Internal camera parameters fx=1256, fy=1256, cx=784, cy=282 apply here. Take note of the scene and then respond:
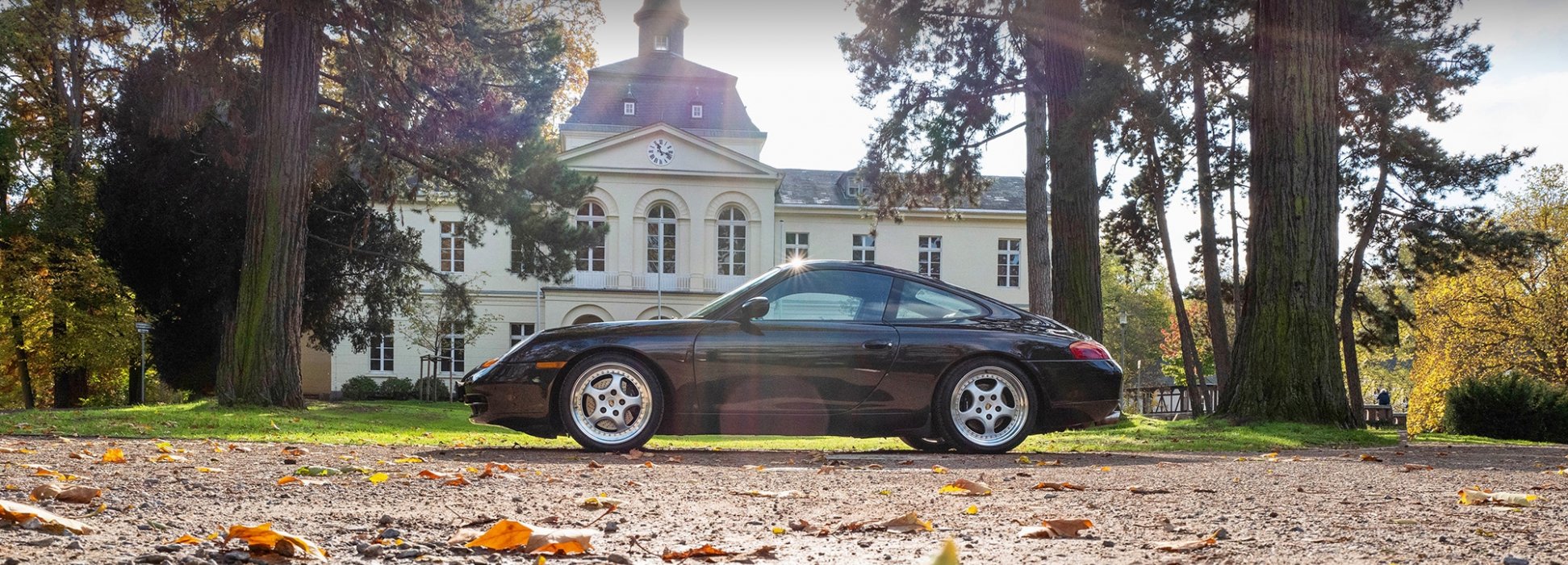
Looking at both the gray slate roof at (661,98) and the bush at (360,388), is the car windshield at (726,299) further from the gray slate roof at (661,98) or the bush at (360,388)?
the gray slate roof at (661,98)

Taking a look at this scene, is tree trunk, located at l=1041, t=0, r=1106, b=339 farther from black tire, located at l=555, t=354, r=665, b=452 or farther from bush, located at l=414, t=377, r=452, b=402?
bush, located at l=414, t=377, r=452, b=402

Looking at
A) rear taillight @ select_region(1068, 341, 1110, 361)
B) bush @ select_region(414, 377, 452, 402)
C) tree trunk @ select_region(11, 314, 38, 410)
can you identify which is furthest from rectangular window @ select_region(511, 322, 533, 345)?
rear taillight @ select_region(1068, 341, 1110, 361)

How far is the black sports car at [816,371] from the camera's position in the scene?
7.42 meters

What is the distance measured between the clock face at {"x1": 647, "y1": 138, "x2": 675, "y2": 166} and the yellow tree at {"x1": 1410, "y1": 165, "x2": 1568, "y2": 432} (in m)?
24.1

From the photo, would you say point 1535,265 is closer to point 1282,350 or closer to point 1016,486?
point 1282,350

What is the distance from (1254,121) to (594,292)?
1380 inches

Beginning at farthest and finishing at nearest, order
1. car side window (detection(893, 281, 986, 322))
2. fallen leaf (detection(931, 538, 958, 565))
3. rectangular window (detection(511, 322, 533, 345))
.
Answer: rectangular window (detection(511, 322, 533, 345))
car side window (detection(893, 281, 986, 322))
fallen leaf (detection(931, 538, 958, 565))

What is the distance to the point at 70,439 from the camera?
8.11 meters

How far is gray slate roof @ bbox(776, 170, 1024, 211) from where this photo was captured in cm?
4756

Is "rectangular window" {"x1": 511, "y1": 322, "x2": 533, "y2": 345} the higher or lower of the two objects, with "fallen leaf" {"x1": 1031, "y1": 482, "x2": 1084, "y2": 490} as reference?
higher

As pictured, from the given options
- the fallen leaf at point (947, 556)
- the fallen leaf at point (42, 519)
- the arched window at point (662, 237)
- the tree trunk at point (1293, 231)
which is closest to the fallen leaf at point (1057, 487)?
the fallen leaf at point (42, 519)

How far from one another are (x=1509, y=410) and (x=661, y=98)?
116 ft

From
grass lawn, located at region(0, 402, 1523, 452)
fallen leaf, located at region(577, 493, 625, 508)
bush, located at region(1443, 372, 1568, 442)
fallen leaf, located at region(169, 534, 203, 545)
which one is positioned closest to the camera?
fallen leaf, located at region(169, 534, 203, 545)

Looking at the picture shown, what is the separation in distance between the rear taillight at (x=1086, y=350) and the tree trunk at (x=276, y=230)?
1049 centimetres
